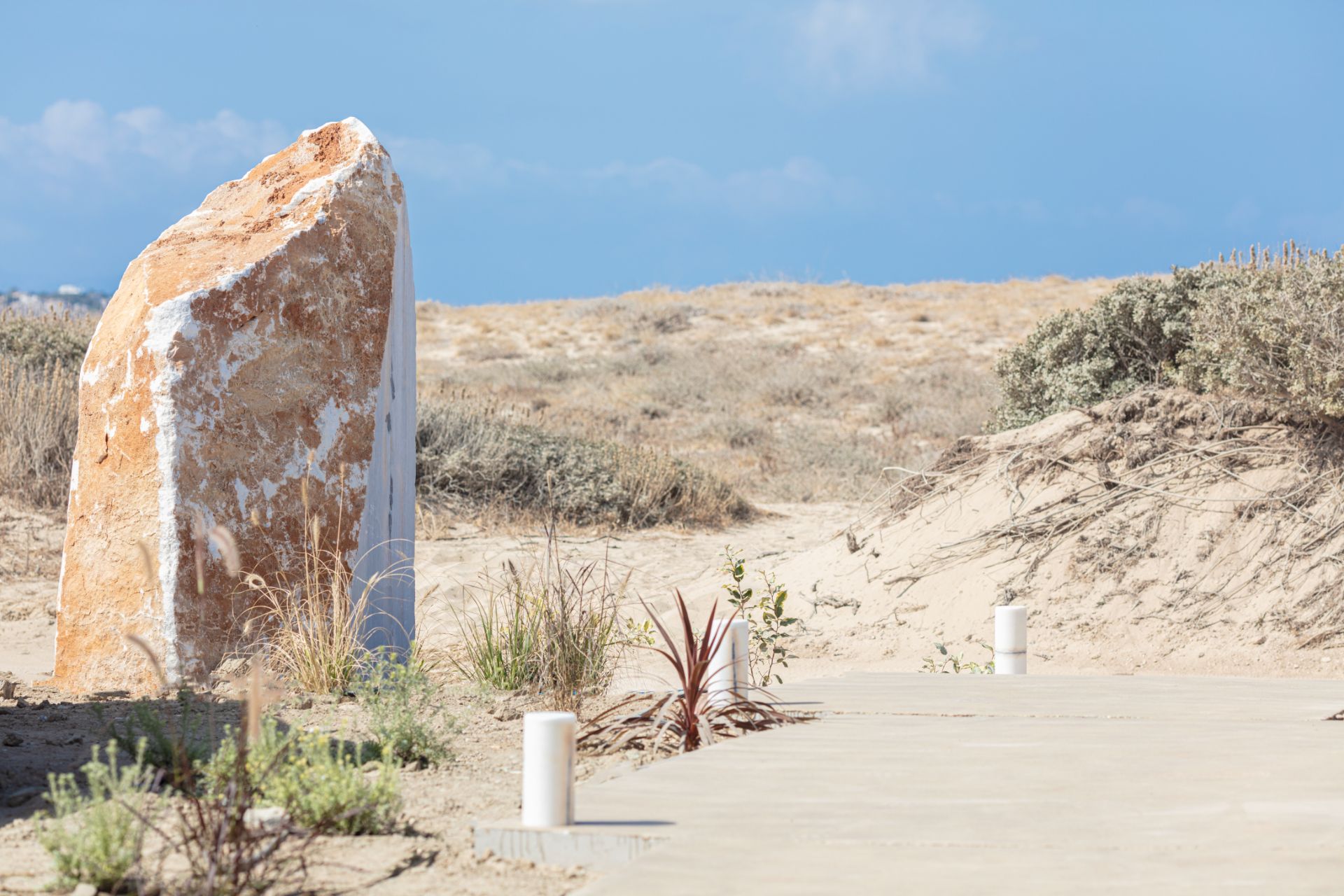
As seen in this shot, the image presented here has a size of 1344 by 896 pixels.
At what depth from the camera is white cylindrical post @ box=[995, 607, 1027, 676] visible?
636 centimetres

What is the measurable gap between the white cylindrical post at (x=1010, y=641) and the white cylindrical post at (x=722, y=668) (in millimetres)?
2034

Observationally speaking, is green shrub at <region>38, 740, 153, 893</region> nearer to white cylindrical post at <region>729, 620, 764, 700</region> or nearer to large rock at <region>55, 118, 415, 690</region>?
white cylindrical post at <region>729, 620, 764, 700</region>

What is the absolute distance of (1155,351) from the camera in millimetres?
10555

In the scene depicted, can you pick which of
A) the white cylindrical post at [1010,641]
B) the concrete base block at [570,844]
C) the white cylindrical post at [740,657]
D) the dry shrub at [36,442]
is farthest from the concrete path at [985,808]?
the dry shrub at [36,442]

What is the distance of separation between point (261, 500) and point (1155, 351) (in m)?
7.61

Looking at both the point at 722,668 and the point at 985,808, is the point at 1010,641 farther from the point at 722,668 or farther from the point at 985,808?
the point at 985,808

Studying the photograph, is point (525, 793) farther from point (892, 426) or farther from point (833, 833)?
point (892, 426)

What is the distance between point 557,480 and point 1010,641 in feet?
23.4

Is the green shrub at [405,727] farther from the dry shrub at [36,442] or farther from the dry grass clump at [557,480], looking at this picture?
the dry grass clump at [557,480]

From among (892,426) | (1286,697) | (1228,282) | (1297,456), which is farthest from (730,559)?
(892,426)

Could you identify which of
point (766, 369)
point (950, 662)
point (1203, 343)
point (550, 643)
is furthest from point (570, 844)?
point (766, 369)

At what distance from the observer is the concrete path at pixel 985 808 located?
273cm

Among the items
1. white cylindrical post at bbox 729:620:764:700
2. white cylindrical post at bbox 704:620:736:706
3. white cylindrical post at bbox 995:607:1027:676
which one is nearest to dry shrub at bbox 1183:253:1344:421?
white cylindrical post at bbox 995:607:1027:676

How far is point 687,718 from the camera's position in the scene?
4496 mm
